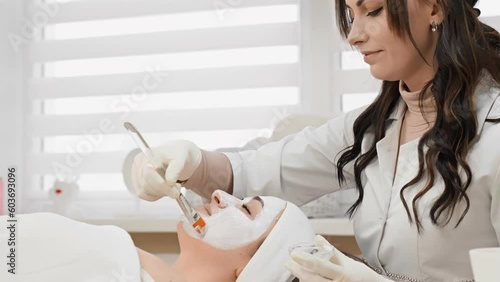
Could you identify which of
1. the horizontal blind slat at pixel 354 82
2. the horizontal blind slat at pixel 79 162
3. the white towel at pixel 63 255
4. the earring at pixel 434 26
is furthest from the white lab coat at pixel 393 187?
the horizontal blind slat at pixel 79 162

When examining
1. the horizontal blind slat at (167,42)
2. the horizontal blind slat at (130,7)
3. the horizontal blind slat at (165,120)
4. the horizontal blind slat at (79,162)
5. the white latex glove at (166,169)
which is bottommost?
the horizontal blind slat at (79,162)

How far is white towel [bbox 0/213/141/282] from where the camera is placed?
3.95 ft

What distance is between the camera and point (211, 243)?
4.56 feet

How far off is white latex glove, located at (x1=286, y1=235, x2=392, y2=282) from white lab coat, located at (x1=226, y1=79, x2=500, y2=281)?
0.35 metres

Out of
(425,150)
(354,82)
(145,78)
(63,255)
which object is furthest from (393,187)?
(145,78)

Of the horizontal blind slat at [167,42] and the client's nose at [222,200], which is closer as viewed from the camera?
the client's nose at [222,200]

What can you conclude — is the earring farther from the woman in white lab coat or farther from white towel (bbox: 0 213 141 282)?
white towel (bbox: 0 213 141 282)

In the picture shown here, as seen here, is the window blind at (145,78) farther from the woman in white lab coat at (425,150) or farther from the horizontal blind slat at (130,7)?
the woman in white lab coat at (425,150)

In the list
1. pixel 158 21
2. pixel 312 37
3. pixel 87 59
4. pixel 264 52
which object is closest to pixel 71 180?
pixel 87 59

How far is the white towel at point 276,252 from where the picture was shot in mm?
1358

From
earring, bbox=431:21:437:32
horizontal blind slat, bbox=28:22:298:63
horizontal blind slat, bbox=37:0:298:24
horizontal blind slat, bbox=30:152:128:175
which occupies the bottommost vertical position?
horizontal blind slat, bbox=30:152:128:175

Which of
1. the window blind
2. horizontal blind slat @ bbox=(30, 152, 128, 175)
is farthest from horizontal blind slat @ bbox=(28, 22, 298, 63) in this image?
horizontal blind slat @ bbox=(30, 152, 128, 175)

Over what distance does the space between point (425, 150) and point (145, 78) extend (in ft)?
6.04

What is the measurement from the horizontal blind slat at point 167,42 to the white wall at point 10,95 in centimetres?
12
